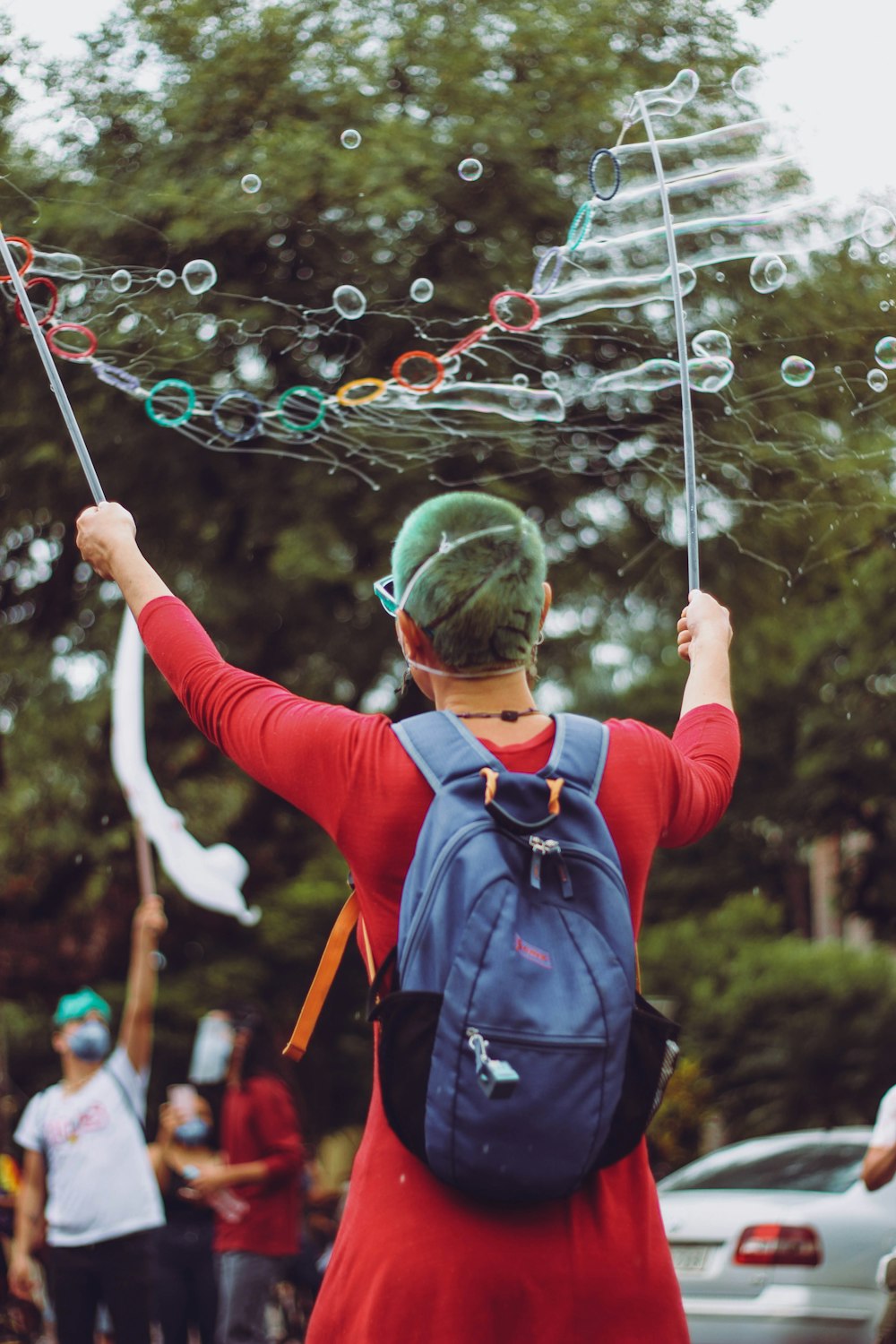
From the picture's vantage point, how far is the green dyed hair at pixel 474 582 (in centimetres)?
217

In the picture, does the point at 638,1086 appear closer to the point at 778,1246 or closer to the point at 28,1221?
the point at 778,1246

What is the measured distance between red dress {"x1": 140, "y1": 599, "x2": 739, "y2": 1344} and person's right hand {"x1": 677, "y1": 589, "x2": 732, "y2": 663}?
0.39 metres

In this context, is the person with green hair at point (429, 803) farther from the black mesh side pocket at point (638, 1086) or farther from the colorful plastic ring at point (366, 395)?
the colorful plastic ring at point (366, 395)

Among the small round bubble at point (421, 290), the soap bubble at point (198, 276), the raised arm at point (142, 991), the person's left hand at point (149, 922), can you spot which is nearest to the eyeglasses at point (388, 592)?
the soap bubble at point (198, 276)

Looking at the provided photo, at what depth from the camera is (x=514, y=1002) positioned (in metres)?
1.89

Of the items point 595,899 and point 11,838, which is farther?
point 11,838

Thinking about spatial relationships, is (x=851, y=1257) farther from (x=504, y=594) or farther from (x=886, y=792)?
(x=886, y=792)

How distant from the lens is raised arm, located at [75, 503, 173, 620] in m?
2.39

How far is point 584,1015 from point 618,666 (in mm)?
24690

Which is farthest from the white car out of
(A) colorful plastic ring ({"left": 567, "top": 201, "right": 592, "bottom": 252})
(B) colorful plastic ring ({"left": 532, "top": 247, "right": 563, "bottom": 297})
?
(A) colorful plastic ring ({"left": 567, "top": 201, "right": 592, "bottom": 252})

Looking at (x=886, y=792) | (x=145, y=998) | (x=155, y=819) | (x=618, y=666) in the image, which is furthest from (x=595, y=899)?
(x=618, y=666)

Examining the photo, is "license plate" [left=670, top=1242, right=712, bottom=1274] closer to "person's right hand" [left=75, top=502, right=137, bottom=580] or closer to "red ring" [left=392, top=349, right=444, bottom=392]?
"red ring" [left=392, top=349, right=444, bottom=392]

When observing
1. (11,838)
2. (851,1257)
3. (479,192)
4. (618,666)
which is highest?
(479,192)

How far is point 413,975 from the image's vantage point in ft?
6.42
